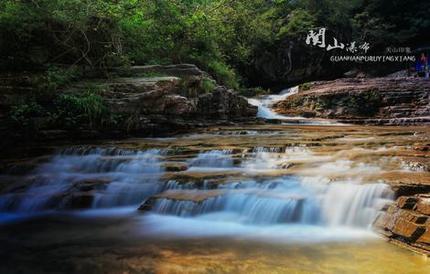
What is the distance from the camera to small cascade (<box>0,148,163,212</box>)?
7.23 m

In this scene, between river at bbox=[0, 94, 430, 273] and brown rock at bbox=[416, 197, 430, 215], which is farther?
brown rock at bbox=[416, 197, 430, 215]

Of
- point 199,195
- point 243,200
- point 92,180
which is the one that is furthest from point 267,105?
point 243,200

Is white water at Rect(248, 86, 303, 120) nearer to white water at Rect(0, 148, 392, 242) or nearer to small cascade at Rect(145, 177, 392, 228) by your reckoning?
white water at Rect(0, 148, 392, 242)

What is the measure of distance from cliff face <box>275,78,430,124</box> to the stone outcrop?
10.1 m

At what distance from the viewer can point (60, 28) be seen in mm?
12438

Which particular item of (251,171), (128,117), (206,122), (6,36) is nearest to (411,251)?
(251,171)

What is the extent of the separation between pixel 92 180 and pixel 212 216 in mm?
2734

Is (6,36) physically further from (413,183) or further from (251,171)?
(413,183)

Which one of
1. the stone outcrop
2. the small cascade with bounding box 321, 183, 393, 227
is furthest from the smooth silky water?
the stone outcrop

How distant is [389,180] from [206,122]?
838cm

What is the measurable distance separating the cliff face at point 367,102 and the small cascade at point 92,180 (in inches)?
366

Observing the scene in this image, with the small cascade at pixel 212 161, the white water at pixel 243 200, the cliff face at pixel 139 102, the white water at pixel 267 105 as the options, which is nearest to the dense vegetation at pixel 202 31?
the cliff face at pixel 139 102

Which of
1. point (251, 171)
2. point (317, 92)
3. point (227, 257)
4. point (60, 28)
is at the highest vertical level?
point (60, 28)

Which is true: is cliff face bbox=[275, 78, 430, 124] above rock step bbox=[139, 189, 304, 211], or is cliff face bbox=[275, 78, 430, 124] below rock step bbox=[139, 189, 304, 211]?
above
